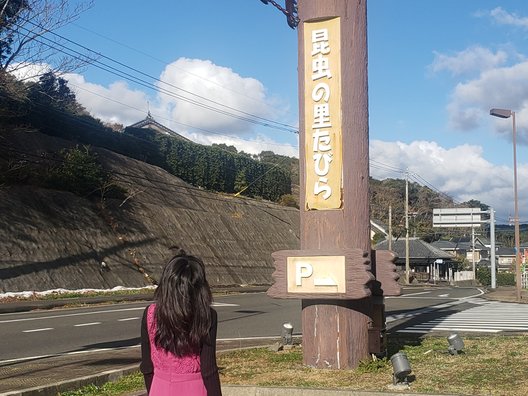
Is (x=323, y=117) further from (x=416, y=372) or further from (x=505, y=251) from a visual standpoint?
(x=505, y=251)

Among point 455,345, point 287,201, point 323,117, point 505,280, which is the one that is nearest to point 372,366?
point 455,345

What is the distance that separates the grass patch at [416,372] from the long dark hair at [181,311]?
409 centimetres

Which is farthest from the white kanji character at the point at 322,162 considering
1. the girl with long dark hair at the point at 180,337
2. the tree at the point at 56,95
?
the tree at the point at 56,95

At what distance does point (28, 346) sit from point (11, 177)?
19.1 metres

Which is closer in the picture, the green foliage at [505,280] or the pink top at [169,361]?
the pink top at [169,361]

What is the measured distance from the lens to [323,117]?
862 cm

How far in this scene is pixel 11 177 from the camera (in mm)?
29344

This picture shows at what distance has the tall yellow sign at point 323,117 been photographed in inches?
334

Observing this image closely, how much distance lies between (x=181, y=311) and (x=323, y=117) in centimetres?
593

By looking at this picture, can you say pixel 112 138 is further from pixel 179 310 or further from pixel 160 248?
pixel 179 310

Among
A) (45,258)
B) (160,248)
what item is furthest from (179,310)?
(160,248)

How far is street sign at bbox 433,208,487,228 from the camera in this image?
5003cm

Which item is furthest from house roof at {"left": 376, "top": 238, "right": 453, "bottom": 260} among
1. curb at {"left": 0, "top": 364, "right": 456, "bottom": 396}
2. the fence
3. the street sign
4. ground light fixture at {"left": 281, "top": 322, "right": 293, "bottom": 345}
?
curb at {"left": 0, "top": 364, "right": 456, "bottom": 396}

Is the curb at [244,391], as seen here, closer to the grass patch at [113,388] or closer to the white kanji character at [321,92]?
the grass patch at [113,388]
